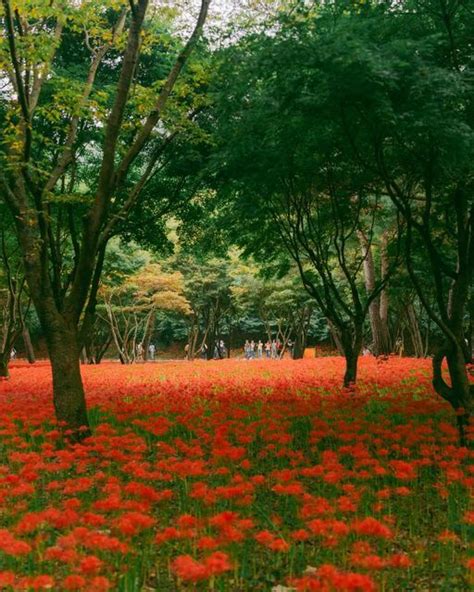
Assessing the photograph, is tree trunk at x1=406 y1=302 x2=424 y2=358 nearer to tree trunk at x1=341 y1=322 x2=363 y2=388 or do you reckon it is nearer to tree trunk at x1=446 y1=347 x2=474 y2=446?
tree trunk at x1=341 y1=322 x2=363 y2=388

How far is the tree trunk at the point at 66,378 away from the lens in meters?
7.70

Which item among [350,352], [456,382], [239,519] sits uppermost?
[350,352]

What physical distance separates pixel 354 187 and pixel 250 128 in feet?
12.3

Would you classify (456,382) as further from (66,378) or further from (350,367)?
(350,367)

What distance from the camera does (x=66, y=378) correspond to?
7.79 metres

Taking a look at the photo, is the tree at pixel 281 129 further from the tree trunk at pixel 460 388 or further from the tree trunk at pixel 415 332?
the tree trunk at pixel 415 332

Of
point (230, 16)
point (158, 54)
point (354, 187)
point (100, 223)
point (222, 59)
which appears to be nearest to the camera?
point (100, 223)

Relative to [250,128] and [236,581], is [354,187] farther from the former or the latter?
[236,581]

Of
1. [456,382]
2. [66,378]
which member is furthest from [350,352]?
[66,378]

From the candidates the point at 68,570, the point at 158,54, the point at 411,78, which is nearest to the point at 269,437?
the point at 68,570

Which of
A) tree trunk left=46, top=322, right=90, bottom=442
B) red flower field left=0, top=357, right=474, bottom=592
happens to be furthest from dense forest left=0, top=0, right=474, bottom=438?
red flower field left=0, top=357, right=474, bottom=592

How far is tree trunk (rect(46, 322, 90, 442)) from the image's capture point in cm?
770

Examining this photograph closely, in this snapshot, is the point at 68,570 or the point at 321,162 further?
the point at 321,162

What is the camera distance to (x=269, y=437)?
19.7 feet
